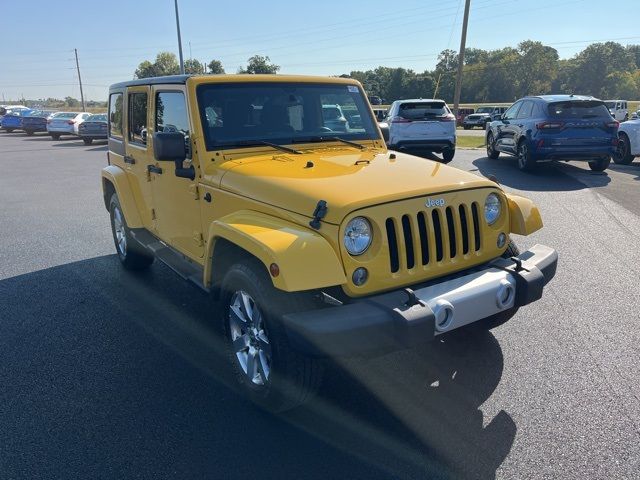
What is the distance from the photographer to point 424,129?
1376 centimetres

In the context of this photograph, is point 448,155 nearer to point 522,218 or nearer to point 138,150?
point 138,150

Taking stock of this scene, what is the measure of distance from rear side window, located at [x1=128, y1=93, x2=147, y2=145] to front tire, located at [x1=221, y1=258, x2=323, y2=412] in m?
2.26

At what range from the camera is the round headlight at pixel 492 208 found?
3318 millimetres

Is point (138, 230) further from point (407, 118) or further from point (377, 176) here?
point (407, 118)

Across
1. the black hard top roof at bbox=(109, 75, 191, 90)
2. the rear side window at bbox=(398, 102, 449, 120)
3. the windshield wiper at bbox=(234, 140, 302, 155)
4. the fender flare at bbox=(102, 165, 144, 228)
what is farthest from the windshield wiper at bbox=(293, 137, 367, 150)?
the rear side window at bbox=(398, 102, 449, 120)

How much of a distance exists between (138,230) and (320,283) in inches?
122

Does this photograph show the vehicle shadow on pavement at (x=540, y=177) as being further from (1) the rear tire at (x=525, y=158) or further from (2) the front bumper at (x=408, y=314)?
(2) the front bumper at (x=408, y=314)

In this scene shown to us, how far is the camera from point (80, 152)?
20.0 meters

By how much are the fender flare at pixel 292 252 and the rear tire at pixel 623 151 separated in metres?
13.1

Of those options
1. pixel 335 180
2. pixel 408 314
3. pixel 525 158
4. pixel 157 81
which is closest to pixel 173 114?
pixel 157 81

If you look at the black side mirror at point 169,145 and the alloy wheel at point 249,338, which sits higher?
the black side mirror at point 169,145

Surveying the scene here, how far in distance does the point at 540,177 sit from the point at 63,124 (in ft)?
78.2

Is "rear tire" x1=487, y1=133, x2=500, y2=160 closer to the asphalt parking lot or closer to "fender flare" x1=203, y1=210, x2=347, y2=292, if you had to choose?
the asphalt parking lot

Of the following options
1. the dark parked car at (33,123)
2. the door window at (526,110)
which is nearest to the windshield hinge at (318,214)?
the door window at (526,110)
